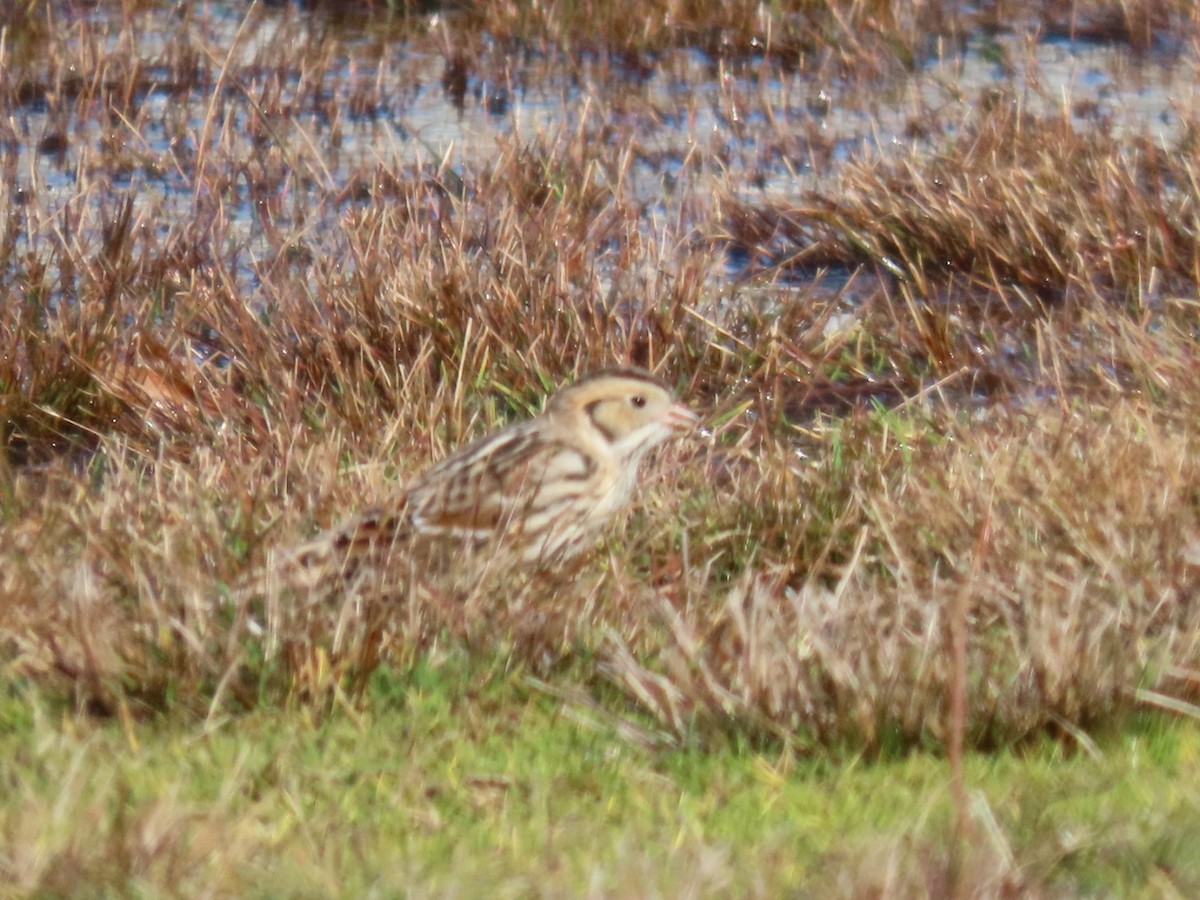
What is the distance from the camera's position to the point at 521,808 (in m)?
3.58

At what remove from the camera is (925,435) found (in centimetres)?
570

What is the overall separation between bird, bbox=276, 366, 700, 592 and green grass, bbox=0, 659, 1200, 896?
50 cm

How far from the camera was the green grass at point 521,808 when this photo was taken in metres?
3.08

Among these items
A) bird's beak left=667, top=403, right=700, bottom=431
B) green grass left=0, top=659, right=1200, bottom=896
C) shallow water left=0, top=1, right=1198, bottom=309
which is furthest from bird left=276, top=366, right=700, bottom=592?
shallow water left=0, top=1, right=1198, bottom=309

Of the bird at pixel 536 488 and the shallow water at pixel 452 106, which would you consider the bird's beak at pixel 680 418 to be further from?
the shallow water at pixel 452 106

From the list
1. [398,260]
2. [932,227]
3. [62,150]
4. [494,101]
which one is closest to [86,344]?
[398,260]

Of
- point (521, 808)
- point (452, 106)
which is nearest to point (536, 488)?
point (521, 808)

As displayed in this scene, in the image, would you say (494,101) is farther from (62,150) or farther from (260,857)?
(260,857)

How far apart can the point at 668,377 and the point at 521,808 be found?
3226mm

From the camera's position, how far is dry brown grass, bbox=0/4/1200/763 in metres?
4.00

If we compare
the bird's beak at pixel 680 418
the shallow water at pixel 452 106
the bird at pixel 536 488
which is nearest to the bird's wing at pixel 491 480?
the bird at pixel 536 488

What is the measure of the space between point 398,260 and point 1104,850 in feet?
13.0

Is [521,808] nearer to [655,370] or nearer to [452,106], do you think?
[655,370]

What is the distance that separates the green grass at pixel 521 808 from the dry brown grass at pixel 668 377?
0.36ft
